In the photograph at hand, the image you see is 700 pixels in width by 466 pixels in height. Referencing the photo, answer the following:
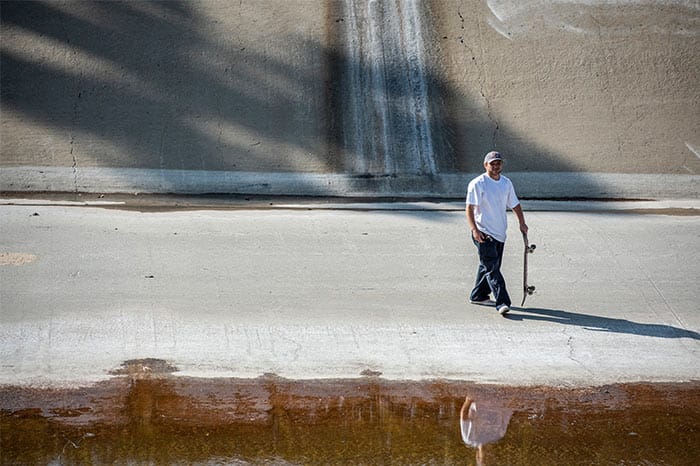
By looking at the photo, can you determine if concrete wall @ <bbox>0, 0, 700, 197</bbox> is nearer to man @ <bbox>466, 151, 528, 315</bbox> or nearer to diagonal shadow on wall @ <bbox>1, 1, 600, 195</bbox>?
diagonal shadow on wall @ <bbox>1, 1, 600, 195</bbox>

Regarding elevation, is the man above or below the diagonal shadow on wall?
below

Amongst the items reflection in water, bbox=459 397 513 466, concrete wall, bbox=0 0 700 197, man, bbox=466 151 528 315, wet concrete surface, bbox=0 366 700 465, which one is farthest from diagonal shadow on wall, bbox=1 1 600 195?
reflection in water, bbox=459 397 513 466

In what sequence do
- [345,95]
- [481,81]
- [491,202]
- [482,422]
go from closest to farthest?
[482,422] → [491,202] → [345,95] → [481,81]

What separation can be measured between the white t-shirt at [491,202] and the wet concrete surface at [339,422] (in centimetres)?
187

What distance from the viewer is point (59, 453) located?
5.32 m

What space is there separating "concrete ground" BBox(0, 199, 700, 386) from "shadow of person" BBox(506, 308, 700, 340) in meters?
0.03

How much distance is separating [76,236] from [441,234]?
13.7 feet

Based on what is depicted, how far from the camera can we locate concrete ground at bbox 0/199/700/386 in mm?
6949

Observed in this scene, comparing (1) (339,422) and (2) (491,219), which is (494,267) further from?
(1) (339,422)

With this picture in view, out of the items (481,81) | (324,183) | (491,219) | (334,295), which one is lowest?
(334,295)

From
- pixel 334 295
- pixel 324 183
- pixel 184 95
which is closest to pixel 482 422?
pixel 334 295

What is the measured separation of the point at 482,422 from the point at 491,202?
2.57 metres

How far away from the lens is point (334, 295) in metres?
8.38

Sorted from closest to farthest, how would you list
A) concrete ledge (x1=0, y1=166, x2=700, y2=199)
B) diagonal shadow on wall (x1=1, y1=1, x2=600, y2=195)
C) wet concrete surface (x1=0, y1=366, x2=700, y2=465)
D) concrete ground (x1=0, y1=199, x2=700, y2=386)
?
wet concrete surface (x1=0, y1=366, x2=700, y2=465) → concrete ground (x1=0, y1=199, x2=700, y2=386) → concrete ledge (x1=0, y1=166, x2=700, y2=199) → diagonal shadow on wall (x1=1, y1=1, x2=600, y2=195)
